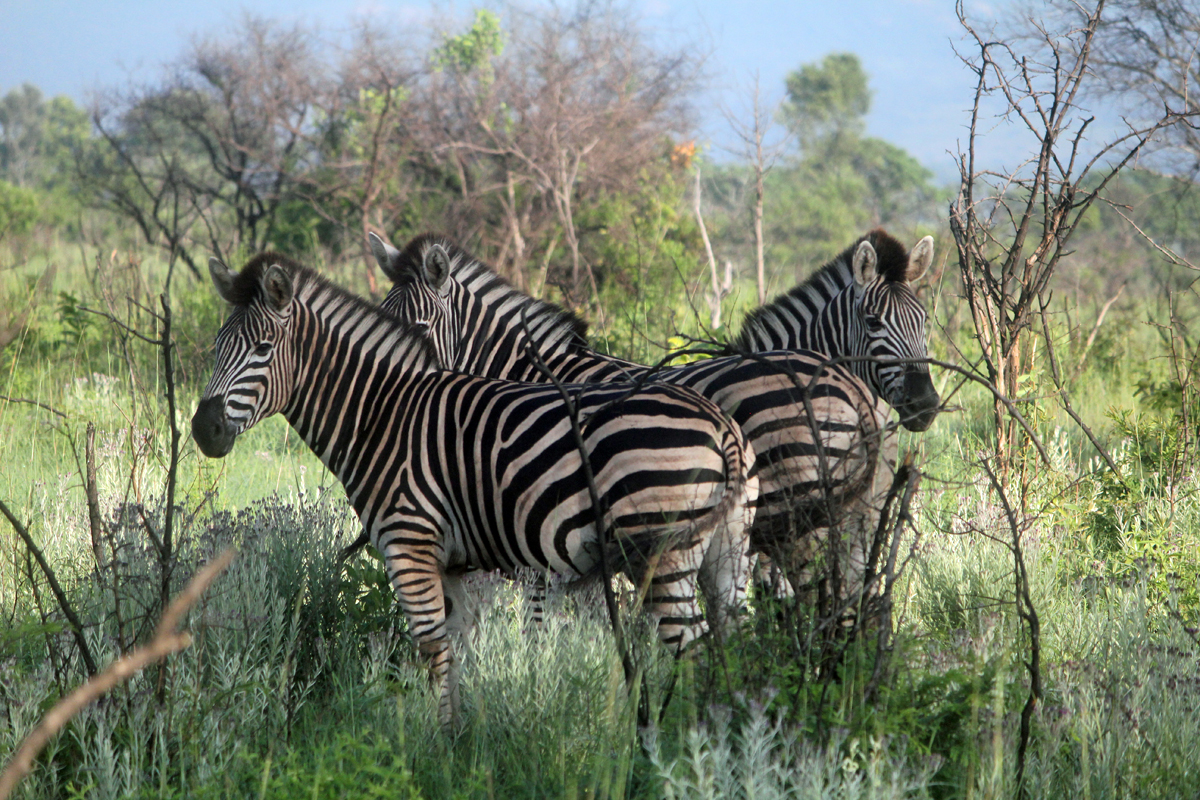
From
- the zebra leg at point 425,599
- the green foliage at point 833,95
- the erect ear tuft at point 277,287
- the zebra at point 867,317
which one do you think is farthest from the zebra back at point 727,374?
the green foliage at point 833,95

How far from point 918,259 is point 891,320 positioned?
422mm

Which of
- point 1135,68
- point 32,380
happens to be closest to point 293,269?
point 32,380

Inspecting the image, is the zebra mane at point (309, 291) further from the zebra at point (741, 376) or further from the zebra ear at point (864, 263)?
the zebra ear at point (864, 263)

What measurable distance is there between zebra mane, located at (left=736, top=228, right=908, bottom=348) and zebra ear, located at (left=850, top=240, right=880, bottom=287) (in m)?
0.07

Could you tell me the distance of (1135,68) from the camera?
13.5 metres

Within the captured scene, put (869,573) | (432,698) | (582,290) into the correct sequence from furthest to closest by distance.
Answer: (582,290)
(432,698)
(869,573)

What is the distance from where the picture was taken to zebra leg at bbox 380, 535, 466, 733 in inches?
128

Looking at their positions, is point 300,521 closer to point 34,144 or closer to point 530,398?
point 530,398

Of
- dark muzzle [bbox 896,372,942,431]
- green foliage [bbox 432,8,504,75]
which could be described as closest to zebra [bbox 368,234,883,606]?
dark muzzle [bbox 896,372,942,431]

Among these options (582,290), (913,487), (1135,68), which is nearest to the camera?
(913,487)

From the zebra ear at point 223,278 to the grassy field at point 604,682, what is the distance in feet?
2.27

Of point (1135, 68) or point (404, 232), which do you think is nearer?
point (1135, 68)

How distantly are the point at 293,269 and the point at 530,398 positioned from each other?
49.0 inches

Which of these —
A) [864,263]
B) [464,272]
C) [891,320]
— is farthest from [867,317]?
[464,272]
